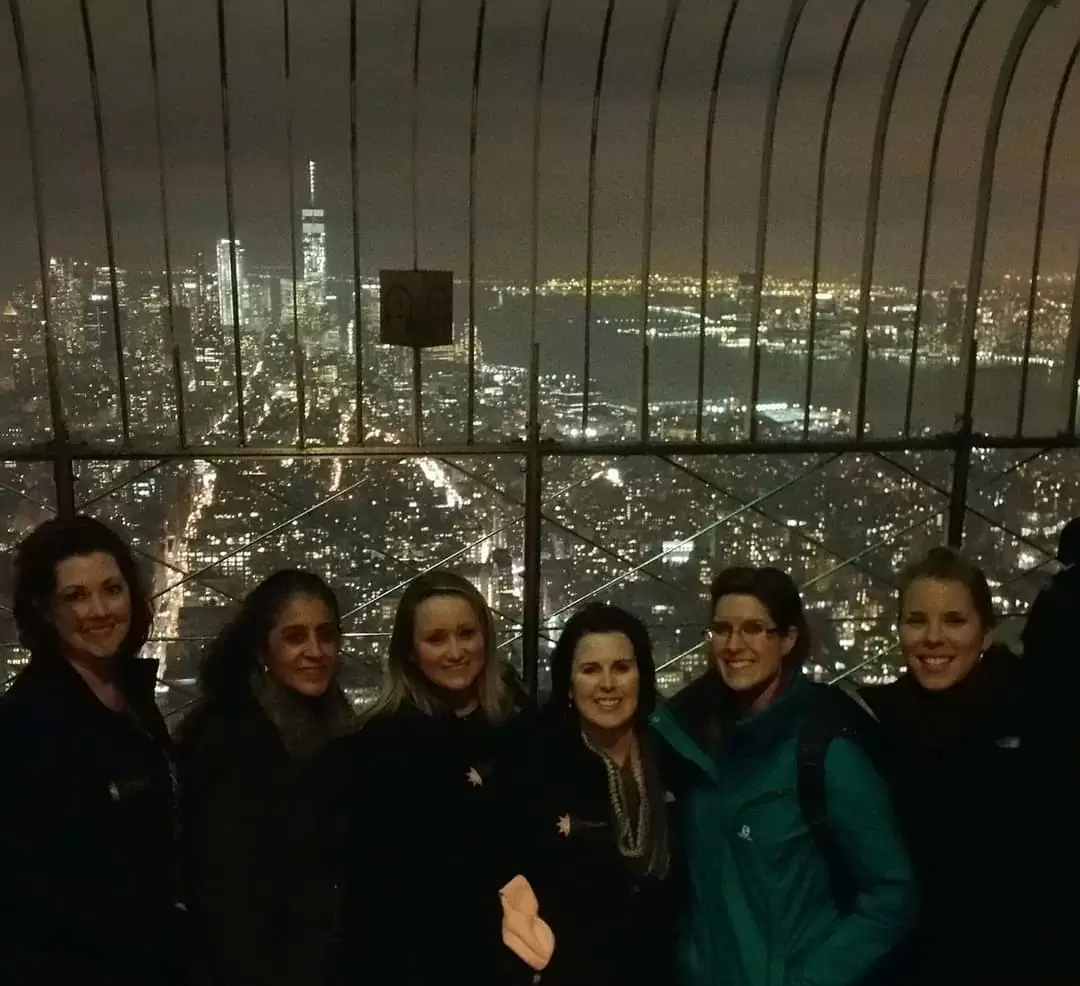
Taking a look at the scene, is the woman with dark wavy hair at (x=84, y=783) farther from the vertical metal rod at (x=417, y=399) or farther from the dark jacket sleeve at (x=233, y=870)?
the vertical metal rod at (x=417, y=399)

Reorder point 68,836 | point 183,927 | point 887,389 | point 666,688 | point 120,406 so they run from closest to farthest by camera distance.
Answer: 1. point 68,836
2. point 183,927
3. point 120,406
4. point 887,389
5. point 666,688

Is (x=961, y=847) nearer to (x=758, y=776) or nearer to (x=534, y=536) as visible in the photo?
(x=758, y=776)

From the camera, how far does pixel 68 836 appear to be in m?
2.25

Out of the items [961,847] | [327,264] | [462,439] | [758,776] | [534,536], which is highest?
[327,264]

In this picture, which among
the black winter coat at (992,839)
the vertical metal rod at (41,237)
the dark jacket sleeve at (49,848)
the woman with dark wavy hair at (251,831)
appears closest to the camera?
the dark jacket sleeve at (49,848)

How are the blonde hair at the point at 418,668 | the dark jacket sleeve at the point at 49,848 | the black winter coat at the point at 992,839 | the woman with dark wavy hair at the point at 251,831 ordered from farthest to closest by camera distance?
the blonde hair at the point at 418,668 → the black winter coat at the point at 992,839 → the woman with dark wavy hair at the point at 251,831 → the dark jacket sleeve at the point at 49,848

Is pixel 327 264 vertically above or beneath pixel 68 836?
above

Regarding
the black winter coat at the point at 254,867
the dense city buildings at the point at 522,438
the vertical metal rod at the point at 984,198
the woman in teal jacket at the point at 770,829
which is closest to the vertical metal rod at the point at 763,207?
the dense city buildings at the point at 522,438

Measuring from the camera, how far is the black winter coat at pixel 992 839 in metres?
2.44

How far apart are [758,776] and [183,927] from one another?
1.33 m

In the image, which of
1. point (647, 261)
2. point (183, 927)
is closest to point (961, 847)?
point (183, 927)

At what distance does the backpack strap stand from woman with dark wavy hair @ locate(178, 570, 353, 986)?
41.9 inches

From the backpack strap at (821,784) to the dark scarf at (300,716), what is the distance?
1068mm

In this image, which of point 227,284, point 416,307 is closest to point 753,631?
point 416,307
